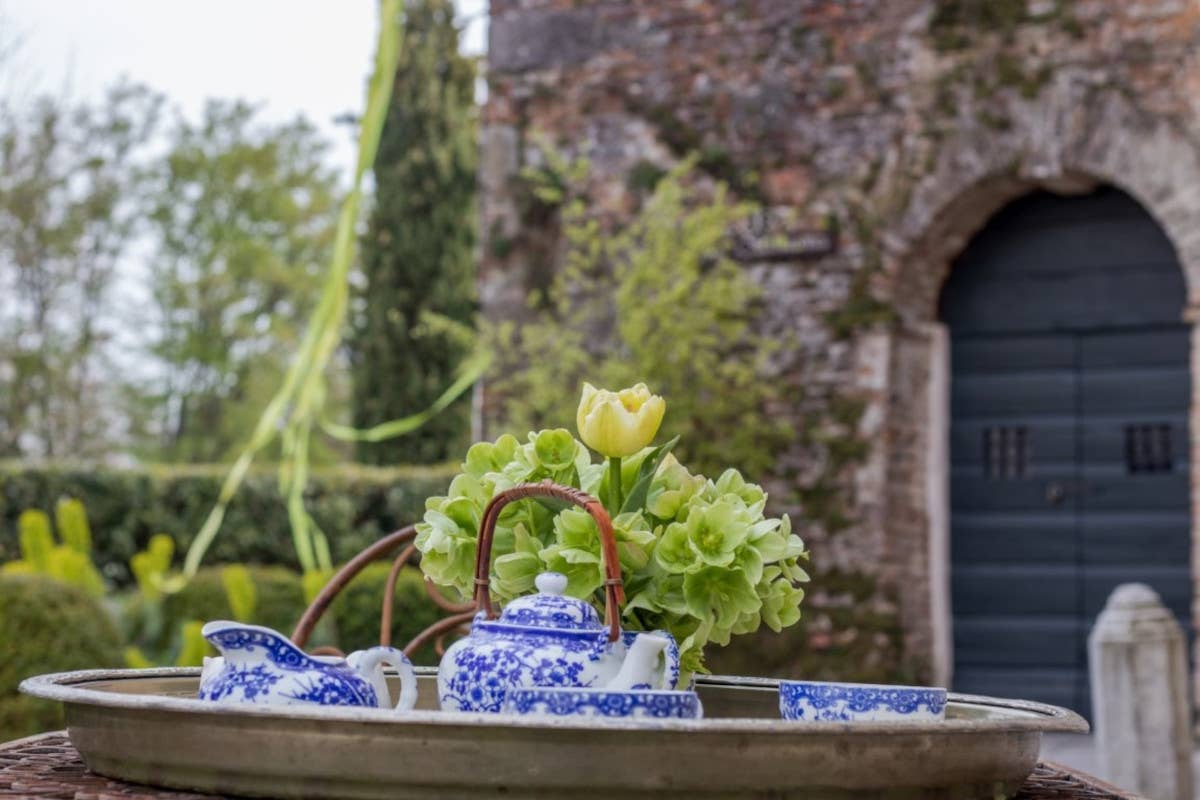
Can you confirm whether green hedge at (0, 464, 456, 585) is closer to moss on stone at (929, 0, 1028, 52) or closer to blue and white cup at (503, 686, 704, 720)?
moss on stone at (929, 0, 1028, 52)

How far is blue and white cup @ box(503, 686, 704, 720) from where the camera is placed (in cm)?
136

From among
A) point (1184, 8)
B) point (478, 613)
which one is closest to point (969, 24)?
point (1184, 8)

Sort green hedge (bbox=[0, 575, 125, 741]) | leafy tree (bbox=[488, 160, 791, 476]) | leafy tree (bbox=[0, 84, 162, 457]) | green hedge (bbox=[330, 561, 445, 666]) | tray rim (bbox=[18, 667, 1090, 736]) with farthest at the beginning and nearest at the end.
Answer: leafy tree (bbox=[0, 84, 162, 457]), leafy tree (bbox=[488, 160, 791, 476]), green hedge (bbox=[330, 561, 445, 666]), green hedge (bbox=[0, 575, 125, 741]), tray rim (bbox=[18, 667, 1090, 736])

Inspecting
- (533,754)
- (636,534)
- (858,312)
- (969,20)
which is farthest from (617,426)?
(969,20)

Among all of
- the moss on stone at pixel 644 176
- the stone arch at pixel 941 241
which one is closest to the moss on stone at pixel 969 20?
the stone arch at pixel 941 241

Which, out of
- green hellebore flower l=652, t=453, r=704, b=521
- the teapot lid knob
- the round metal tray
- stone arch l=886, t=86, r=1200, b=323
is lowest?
the round metal tray

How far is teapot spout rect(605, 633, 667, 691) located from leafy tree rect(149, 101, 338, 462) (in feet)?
72.1

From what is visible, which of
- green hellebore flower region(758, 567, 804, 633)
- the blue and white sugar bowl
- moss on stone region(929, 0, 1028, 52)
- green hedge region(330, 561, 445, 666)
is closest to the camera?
the blue and white sugar bowl

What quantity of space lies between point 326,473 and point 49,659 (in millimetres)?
4965

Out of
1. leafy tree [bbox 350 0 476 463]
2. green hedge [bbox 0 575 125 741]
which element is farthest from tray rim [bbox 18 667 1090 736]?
leafy tree [bbox 350 0 476 463]

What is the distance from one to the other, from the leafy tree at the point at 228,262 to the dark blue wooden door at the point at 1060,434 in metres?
16.4

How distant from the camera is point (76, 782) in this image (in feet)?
4.70

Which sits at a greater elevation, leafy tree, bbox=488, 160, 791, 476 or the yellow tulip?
leafy tree, bbox=488, 160, 791, 476

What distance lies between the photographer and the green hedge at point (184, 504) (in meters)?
10.0
